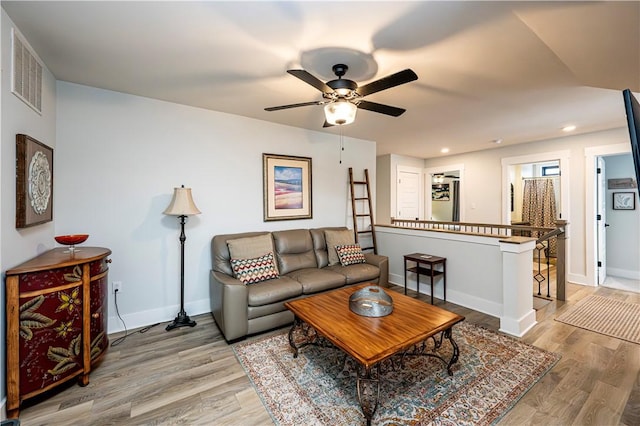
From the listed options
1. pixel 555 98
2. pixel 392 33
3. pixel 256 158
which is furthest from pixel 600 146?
pixel 256 158

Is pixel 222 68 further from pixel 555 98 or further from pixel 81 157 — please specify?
pixel 555 98

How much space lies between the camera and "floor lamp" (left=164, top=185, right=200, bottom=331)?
284 centimetres

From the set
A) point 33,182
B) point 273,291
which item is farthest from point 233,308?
point 33,182

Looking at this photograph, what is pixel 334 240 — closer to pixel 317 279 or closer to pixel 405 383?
pixel 317 279

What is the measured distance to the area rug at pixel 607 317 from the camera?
110 inches

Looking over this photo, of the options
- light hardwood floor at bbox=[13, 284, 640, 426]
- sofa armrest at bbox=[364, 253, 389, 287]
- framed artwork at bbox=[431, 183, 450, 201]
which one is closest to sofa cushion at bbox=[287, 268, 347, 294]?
sofa armrest at bbox=[364, 253, 389, 287]

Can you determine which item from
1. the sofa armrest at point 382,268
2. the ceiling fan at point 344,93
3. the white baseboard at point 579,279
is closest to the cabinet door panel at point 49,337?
the ceiling fan at point 344,93

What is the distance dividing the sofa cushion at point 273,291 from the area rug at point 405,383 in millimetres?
Result: 394

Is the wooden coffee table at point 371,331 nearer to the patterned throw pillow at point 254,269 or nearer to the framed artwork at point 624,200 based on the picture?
the patterned throw pillow at point 254,269

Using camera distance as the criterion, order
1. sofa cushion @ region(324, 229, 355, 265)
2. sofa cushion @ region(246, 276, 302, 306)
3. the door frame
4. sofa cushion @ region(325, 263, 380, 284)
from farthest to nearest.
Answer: the door frame < sofa cushion @ region(324, 229, 355, 265) < sofa cushion @ region(325, 263, 380, 284) < sofa cushion @ region(246, 276, 302, 306)

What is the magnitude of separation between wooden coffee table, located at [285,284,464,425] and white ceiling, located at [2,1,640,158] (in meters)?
2.01

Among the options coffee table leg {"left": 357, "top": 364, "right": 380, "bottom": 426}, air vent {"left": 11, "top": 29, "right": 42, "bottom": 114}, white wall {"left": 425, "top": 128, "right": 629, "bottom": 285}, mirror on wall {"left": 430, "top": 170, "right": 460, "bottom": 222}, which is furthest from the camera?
mirror on wall {"left": 430, "top": 170, "right": 460, "bottom": 222}

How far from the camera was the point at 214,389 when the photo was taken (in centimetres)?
197

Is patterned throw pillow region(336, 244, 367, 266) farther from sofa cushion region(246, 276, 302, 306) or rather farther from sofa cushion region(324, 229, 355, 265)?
sofa cushion region(246, 276, 302, 306)
